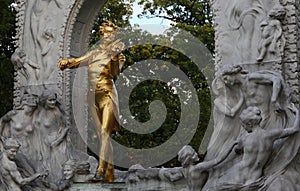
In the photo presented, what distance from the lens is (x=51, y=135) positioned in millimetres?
10930

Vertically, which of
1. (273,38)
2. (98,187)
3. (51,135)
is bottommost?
(98,187)

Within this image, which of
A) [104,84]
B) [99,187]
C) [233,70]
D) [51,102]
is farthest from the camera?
[51,102]

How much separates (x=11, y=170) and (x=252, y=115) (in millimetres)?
3741

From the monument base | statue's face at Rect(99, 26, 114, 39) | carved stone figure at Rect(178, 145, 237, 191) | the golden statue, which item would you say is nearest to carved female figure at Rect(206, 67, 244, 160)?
carved stone figure at Rect(178, 145, 237, 191)

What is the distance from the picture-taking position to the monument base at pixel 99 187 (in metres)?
10.1

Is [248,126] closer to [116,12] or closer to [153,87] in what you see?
[153,87]

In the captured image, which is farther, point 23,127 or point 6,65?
point 6,65

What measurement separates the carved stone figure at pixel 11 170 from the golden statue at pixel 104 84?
113 cm

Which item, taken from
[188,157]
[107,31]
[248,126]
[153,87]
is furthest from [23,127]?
[153,87]

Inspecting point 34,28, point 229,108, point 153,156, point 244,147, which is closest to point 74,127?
point 34,28

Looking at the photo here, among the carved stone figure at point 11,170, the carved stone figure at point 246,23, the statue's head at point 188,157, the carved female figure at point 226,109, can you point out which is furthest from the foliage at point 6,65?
the statue's head at point 188,157

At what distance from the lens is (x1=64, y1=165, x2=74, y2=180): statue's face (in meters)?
10.4

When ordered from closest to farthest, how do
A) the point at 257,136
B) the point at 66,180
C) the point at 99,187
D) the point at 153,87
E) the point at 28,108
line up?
1. the point at 257,136
2. the point at 99,187
3. the point at 66,180
4. the point at 28,108
5. the point at 153,87

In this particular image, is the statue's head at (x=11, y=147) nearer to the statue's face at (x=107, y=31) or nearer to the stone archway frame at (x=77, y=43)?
the stone archway frame at (x=77, y=43)
